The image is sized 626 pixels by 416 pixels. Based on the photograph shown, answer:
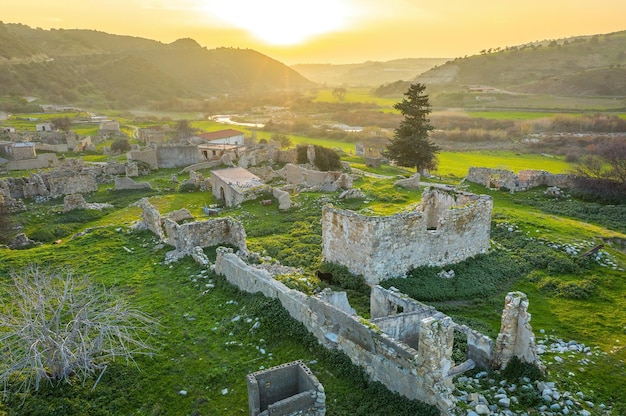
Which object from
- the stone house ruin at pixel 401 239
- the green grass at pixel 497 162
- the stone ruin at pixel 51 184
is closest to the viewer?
the stone house ruin at pixel 401 239

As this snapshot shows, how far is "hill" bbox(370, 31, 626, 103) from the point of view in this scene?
10419cm

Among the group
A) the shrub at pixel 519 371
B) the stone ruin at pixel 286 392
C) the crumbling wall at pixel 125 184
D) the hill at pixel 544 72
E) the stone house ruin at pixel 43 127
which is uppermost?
the hill at pixel 544 72

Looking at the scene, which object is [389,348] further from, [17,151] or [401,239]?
[17,151]

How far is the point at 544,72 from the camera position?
132 metres

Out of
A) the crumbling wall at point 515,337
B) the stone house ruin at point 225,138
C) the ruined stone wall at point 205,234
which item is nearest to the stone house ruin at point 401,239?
the ruined stone wall at point 205,234

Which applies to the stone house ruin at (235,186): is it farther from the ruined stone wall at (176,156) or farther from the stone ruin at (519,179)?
the stone ruin at (519,179)

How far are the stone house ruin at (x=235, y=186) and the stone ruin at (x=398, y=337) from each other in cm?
1546

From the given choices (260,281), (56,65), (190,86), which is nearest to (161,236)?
(260,281)

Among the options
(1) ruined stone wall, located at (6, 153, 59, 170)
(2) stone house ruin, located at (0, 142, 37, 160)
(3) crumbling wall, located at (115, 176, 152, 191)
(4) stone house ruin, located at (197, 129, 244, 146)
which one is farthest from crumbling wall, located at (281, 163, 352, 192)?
(2) stone house ruin, located at (0, 142, 37, 160)

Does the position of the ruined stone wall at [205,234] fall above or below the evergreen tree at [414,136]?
below

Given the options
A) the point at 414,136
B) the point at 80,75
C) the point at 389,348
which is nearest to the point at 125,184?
the point at 414,136

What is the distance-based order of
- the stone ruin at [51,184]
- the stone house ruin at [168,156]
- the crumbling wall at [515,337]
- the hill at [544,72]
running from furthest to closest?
the hill at [544,72] < the stone house ruin at [168,156] < the stone ruin at [51,184] < the crumbling wall at [515,337]

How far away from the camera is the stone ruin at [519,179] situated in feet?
107

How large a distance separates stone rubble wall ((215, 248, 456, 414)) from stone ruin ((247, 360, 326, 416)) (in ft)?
4.80
